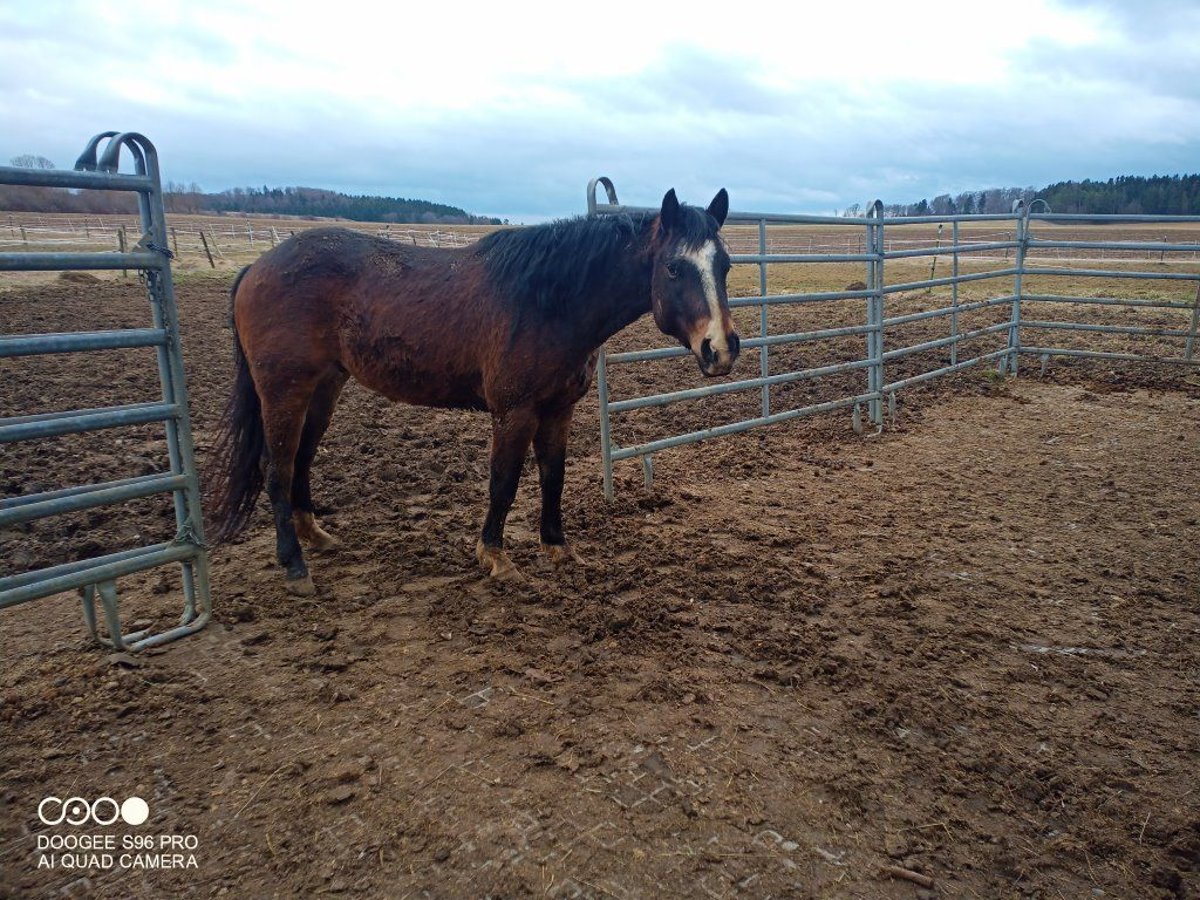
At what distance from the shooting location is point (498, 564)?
12.8ft

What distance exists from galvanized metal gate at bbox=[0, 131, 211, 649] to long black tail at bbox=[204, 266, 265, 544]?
670 millimetres

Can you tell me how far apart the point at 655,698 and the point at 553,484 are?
157 cm

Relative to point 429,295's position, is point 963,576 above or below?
Answer: below

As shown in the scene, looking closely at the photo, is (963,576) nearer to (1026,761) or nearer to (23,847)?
(1026,761)

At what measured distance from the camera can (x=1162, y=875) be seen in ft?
6.60

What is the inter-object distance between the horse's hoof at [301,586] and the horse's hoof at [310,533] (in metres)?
0.51

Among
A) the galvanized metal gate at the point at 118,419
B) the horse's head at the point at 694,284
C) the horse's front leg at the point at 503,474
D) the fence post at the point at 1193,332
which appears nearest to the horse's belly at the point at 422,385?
the horse's front leg at the point at 503,474

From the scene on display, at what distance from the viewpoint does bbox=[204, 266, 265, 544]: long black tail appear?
4035mm

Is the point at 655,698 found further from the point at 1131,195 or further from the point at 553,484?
the point at 1131,195

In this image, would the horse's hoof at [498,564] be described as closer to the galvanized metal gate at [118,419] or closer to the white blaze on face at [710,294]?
the galvanized metal gate at [118,419]

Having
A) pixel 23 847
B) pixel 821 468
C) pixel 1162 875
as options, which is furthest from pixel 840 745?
pixel 821 468

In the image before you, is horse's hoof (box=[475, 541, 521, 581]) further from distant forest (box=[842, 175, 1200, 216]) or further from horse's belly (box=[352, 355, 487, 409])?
distant forest (box=[842, 175, 1200, 216])

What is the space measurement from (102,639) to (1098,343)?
11.7m

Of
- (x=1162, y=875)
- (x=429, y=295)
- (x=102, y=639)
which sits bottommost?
(x=1162, y=875)
